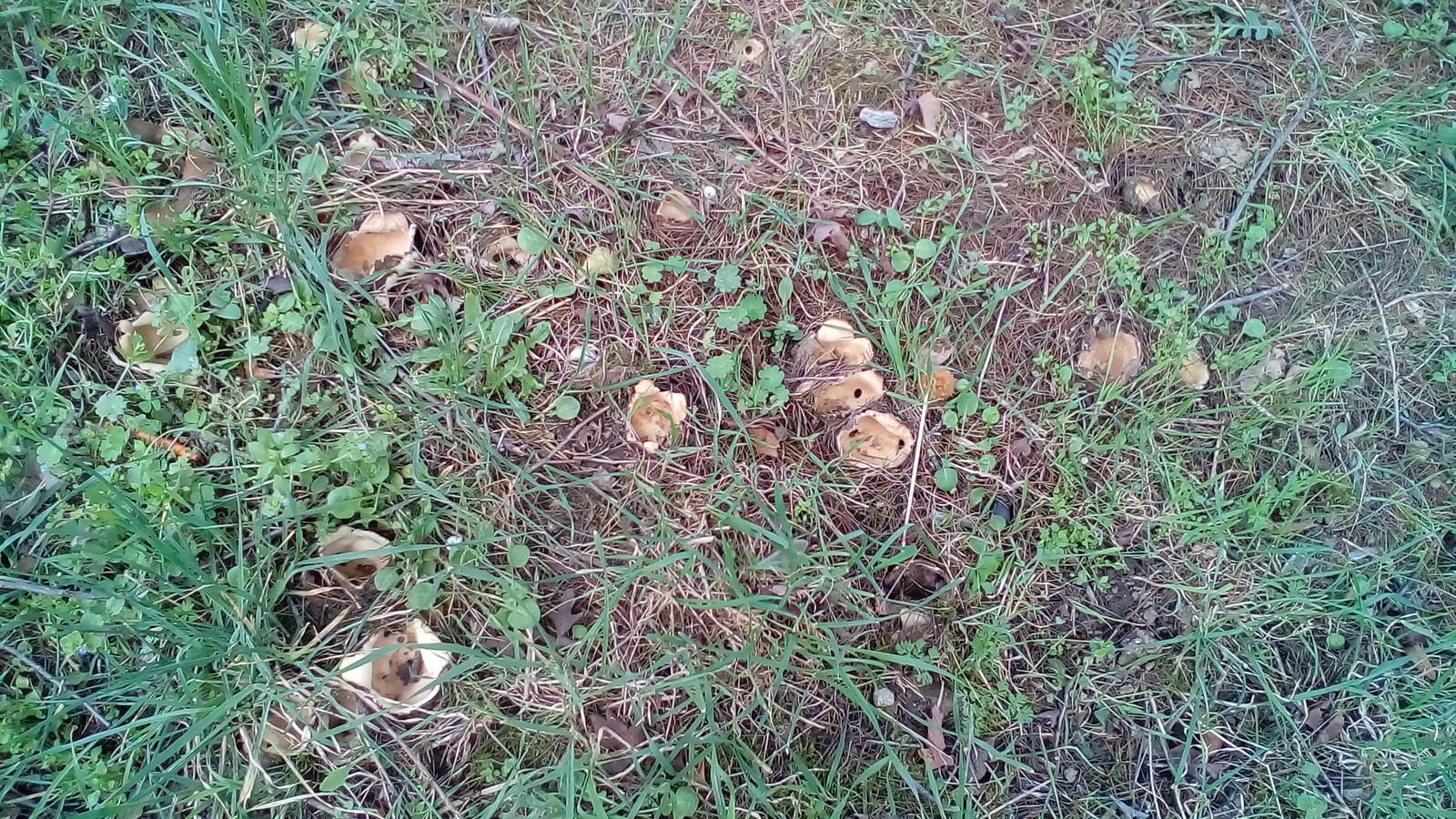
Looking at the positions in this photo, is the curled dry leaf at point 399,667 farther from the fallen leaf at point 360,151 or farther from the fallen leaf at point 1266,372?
the fallen leaf at point 1266,372

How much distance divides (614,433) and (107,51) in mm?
1967

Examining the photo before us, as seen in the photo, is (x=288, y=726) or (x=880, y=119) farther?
(x=880, y=119)

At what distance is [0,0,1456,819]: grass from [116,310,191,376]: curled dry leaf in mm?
37

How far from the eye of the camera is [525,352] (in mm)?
2254

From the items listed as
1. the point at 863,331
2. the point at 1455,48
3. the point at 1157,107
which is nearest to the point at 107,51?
the point at 863,331

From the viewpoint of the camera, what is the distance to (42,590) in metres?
2.03

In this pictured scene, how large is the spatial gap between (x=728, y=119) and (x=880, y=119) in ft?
1.61

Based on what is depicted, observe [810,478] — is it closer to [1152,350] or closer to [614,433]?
[614,433]

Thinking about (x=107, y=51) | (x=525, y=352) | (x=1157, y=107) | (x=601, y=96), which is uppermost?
(x=107, y=51)

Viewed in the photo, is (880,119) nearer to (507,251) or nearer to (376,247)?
(507,251)

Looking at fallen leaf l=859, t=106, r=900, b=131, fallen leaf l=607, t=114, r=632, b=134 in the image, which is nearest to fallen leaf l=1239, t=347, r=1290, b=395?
fallen leaf l=859, t=106, r=900, b=131

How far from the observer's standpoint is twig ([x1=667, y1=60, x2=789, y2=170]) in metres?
2.49

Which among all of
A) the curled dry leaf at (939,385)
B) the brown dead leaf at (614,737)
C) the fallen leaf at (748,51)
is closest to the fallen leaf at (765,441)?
the curled dry leaf at (939,385)

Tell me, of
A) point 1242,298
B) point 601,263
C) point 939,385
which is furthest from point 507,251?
point 1242,298
